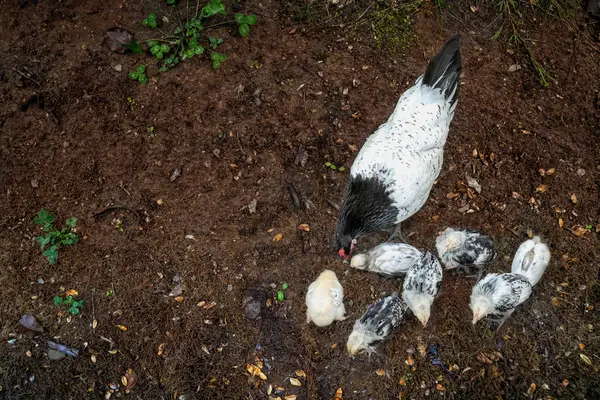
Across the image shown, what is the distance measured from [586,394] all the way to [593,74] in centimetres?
255

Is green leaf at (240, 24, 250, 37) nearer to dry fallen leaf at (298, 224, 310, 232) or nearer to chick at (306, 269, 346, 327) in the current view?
dry fallen leaf at (298, 224, 310, 232)

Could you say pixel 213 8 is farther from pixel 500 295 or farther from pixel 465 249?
pixel 500 295

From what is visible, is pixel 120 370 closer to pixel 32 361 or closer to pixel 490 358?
pixel 32 361

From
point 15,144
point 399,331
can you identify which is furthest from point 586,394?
point 15,144

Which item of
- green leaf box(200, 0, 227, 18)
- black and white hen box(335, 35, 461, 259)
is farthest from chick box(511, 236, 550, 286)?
green leaf box(200, 0, 227, 18)

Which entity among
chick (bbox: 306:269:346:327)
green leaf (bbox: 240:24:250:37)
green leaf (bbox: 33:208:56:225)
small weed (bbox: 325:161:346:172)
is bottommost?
green leaf (bbox: 33:208:56:225)

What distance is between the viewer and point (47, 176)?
3443 mm

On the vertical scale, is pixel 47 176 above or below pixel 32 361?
above

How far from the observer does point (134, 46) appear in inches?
143

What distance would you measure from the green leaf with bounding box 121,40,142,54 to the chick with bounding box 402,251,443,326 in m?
2.64

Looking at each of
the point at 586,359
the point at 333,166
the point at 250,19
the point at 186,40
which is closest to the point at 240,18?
the point at 250,19

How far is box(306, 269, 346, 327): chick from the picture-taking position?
118 inches

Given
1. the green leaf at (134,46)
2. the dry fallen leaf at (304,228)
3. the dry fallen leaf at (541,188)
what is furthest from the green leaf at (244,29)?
the dry fallen leaf at (541,188)

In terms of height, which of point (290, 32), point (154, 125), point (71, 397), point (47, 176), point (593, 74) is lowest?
point (71, 397)
